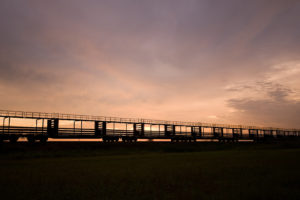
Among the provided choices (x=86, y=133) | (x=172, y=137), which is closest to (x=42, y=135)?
(x=86, y=133)

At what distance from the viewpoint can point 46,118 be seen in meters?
35.8

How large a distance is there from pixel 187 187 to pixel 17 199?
4141 millimetres

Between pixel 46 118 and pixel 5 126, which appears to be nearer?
pixel 5 126

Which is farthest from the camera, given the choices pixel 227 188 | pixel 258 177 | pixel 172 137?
pixel 172 137

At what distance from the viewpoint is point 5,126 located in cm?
3053

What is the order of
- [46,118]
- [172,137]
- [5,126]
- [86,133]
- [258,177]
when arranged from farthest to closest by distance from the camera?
[172,137]
[86,133]
[46,118]
[5,126]
[258,177]

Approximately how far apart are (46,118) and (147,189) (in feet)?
113

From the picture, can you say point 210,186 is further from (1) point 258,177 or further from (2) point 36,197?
(2) point 36,197

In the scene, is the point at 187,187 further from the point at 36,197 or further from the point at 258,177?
the point at 36,197

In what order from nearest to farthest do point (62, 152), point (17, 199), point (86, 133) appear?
point (17, 199), point (62, 152), point (86, 133)

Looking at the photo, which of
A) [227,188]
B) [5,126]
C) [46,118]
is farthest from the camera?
[46,118]

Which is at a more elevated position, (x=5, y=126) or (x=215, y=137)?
(x=5, y=126)

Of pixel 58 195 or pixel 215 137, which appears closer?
pixel 58 195

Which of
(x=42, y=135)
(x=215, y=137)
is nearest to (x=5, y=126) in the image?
(x=42, y=135)
